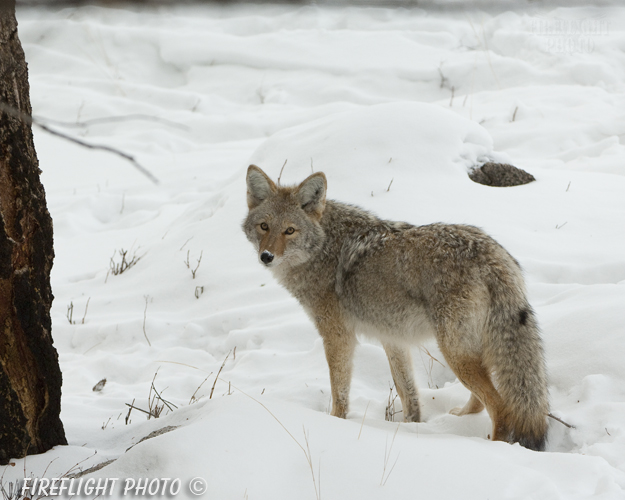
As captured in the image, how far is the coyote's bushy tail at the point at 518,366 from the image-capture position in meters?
3.15

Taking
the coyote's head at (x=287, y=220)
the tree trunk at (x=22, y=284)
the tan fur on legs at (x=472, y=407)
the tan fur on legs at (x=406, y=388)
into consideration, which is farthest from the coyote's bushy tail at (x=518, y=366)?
the tree trunk at (x=22, y=284)

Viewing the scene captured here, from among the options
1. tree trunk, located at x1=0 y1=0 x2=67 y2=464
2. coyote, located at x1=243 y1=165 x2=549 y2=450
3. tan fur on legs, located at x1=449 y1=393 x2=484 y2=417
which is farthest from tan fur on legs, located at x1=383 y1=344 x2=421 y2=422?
tree trunk, located at x1=0 y1=0 x2=67 y2=464

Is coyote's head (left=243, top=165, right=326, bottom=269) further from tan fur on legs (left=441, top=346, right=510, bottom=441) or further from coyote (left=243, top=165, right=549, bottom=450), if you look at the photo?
tan fur on legs (left=441, top=346, right=510, bottom=441)

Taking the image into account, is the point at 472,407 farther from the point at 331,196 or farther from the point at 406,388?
the point at 331,196

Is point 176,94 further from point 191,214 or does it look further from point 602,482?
Answer: point 602,482

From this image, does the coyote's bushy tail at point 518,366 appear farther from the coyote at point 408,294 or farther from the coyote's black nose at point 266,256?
the coyote's black nose at point 266,256

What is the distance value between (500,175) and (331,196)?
83.9 inches

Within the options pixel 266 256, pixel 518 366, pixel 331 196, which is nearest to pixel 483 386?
pixel 518 366

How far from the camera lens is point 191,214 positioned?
7.77 metres

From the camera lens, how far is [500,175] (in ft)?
22.3

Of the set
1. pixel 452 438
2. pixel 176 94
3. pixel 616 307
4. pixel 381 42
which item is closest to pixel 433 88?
pixel 381 42

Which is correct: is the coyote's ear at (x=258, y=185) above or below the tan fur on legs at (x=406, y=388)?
above

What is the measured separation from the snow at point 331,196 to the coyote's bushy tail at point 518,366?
20cm

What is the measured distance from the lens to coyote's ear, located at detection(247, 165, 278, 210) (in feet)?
14.4
